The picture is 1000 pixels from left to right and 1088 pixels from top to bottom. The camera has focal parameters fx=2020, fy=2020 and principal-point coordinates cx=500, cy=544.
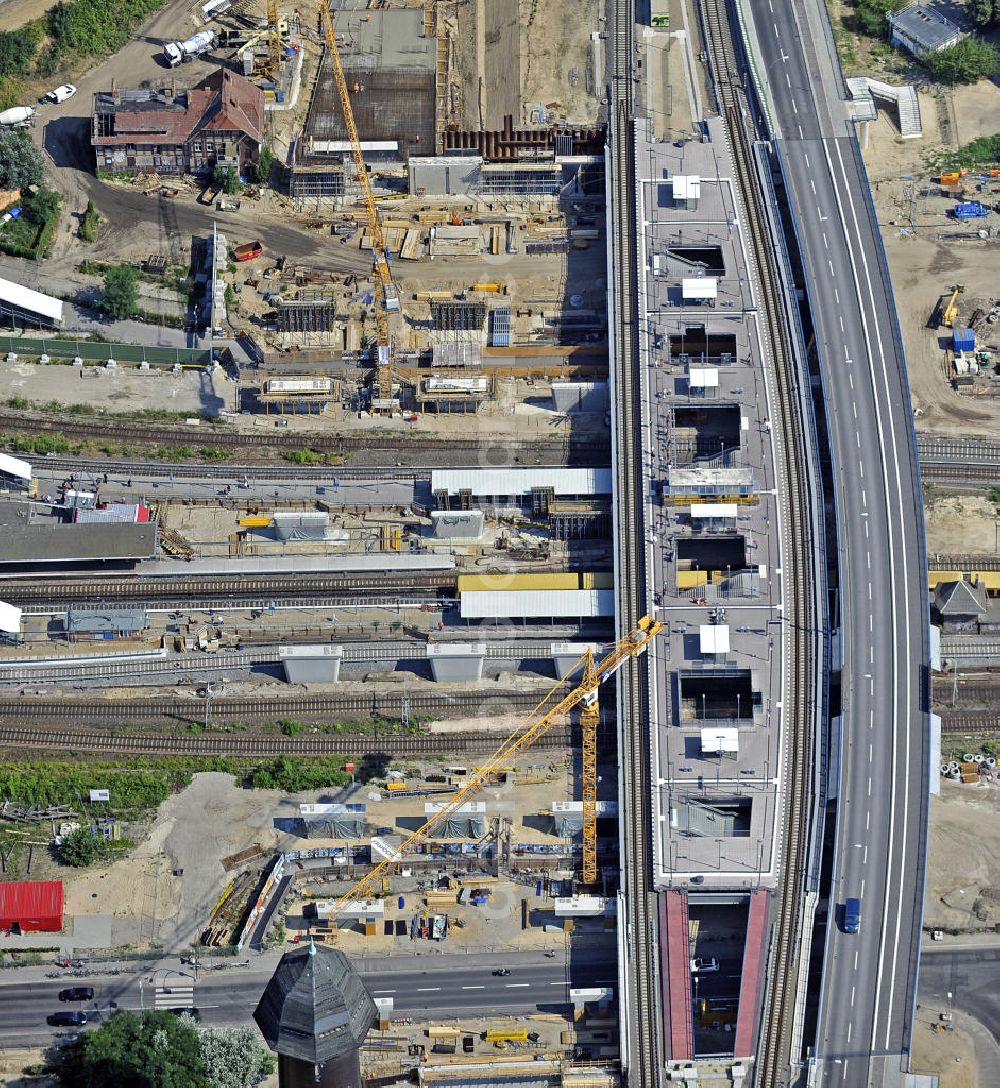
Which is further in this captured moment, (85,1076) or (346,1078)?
(85,1076)

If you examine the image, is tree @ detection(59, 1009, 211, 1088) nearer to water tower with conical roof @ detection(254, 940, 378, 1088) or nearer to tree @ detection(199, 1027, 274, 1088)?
tree @ detection(199, 1027, 274, 1088)

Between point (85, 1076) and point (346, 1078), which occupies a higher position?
point (346, 1078)

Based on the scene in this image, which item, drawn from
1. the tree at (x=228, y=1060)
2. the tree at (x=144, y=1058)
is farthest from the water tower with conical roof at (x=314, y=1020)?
the tree at (x=228, y=1060)

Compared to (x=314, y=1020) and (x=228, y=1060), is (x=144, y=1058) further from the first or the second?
(x=314, y=1020)

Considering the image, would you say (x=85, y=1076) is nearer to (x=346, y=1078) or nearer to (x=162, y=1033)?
(x=162, y=1033)

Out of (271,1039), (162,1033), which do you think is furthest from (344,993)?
(162,1033)

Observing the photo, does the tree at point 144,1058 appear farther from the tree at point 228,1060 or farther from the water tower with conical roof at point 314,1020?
the water tower with conical roof at point 314,1020

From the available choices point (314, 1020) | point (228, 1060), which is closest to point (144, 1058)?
point (228, 1060)
